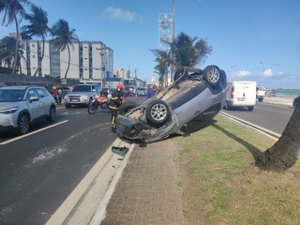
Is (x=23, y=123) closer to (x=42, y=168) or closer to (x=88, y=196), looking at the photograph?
(x=42, y=168)

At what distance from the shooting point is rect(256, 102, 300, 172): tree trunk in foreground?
4559 mm

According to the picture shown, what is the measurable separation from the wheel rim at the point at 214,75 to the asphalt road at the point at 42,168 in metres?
3.85

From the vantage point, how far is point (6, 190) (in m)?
5.18

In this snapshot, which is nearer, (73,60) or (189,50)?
(189,50)

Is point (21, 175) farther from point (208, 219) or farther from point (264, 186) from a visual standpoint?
point (264, 186)

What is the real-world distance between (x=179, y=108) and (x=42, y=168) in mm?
4230

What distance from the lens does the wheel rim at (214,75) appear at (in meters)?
9.59

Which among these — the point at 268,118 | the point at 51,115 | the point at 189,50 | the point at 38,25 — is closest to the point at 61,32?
the point at 38,25

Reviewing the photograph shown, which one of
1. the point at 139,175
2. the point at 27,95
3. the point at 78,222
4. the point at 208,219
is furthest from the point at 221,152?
the point at 27,95

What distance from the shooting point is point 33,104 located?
11.5 metres

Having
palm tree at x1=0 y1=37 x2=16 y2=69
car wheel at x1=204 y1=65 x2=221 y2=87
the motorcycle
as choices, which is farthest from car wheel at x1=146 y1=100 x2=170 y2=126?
palm tree at x1=0 y1=37 x2=16 y2=69

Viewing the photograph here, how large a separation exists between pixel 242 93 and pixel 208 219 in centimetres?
2019

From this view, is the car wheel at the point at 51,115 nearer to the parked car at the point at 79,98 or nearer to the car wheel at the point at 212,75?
the parked car at the point at 79,98

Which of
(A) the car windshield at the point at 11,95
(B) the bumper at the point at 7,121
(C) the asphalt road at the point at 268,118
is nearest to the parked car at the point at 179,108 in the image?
(B) the bumper at the point at 7,121
